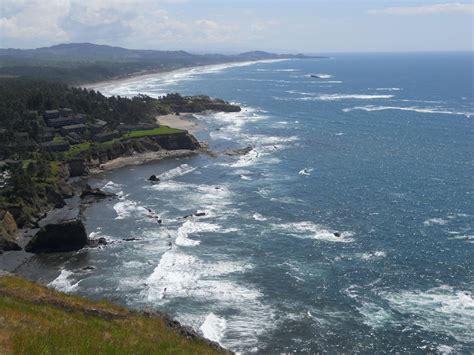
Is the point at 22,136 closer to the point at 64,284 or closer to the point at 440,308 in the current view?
the point at 64,284

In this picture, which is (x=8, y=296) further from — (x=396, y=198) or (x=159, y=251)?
(x=396, y=198)


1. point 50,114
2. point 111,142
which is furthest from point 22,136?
point 111,142

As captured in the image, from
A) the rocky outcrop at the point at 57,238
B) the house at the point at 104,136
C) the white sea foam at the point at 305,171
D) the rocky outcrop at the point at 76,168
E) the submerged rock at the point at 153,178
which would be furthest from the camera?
the house at the point at 104,136

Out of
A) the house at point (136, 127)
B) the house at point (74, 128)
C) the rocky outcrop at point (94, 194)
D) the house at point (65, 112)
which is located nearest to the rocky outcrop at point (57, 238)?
the rocky outcrop at point (94, 194)

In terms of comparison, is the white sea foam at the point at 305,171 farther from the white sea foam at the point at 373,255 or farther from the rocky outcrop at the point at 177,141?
the white sea foam at the point at 373,255

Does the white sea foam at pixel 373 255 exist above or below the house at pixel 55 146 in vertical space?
below

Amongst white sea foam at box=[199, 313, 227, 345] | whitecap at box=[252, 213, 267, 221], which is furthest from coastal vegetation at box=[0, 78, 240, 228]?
white sea foam at box=[199, 313, 227, 345]
